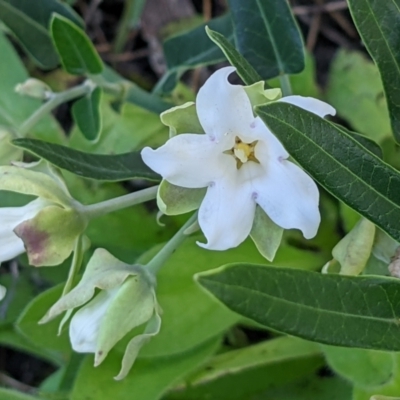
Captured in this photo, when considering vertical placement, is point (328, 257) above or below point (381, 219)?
below

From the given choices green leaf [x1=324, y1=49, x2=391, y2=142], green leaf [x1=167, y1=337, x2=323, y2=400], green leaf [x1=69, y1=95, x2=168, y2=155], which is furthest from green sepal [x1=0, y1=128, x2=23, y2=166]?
green leaf [x1=324, y1=49, x2=391, y2=142]

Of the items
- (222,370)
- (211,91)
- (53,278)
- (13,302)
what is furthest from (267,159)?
(13,302)

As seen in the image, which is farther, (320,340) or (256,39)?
(256,39)

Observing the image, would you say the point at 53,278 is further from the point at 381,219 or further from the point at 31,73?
the point at 381,219

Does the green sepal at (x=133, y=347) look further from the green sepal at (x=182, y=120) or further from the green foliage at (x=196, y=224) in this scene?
the green sepal at (x=182, y=120)

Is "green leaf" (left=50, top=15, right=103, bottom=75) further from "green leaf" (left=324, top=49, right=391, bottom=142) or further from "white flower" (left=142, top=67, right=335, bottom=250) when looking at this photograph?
"green leaf" (left=324, top=49, right=391, bottom=142)

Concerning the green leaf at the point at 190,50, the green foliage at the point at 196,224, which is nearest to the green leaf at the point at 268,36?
the green foliage at the point at 196,224

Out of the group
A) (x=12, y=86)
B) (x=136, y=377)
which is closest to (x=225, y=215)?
(x=136, y=377)
